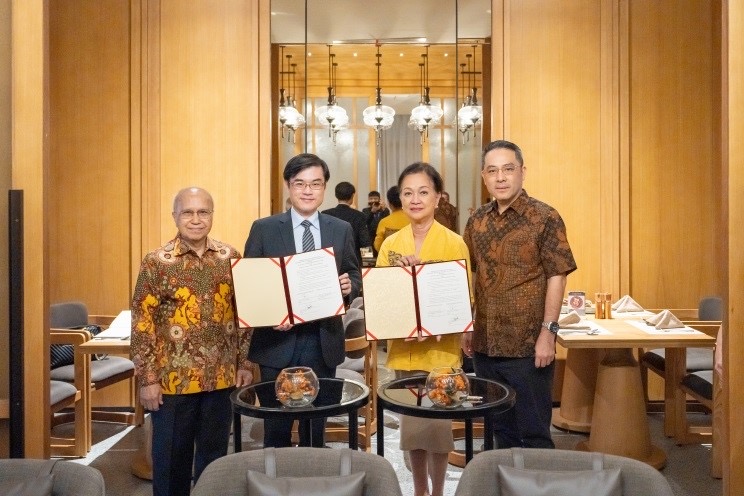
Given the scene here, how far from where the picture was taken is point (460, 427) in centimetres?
490

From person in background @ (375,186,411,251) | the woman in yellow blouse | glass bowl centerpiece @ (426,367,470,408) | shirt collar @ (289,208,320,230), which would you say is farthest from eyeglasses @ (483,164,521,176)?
person in background @ (375,186,411,251)

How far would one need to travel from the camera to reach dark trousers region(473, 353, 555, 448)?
3250mm

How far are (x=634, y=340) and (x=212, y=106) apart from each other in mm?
3338

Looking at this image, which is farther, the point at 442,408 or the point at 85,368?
the point at 85,368

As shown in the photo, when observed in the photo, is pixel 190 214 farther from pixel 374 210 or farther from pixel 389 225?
pixel 374 210

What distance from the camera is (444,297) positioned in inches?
122

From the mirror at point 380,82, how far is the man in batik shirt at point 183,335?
273cm

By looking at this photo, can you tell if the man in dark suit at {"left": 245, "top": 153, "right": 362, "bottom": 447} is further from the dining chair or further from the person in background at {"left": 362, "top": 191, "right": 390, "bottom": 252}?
the person in background at {"left": 362, "top": 191, "right": 390, "bottom": 252}

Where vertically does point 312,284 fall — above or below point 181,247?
below

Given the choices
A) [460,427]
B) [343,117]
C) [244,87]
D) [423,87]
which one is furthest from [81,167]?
[460,427]

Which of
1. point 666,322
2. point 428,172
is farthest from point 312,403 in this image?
point 666,322

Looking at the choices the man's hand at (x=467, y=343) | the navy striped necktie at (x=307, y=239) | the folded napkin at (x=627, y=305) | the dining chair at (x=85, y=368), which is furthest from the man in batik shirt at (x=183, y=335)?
the folded napkin at (x=627, y=305)

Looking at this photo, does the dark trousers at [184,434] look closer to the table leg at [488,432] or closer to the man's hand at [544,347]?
the table leg at [488,432]

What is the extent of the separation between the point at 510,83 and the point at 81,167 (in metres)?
3.19
